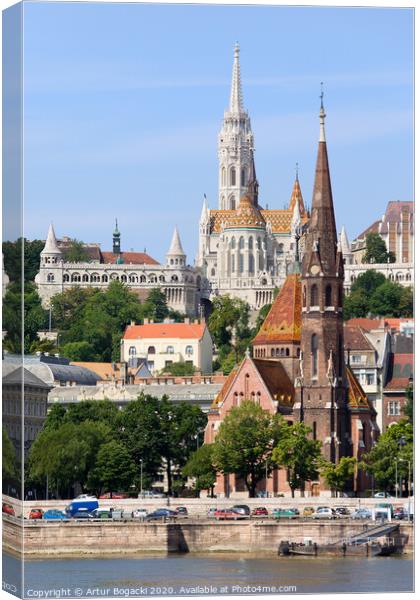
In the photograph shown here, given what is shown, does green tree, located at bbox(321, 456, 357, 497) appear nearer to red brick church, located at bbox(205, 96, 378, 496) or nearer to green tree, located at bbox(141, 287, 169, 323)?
red brick church, located at bbox(205, 96, 378, 496)

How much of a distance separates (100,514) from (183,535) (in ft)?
12.3

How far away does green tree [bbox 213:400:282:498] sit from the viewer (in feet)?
263

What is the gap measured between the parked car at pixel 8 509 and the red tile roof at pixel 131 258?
131137 millimetres

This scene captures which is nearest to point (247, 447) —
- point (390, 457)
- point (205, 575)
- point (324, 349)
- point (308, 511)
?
point (324, 349)

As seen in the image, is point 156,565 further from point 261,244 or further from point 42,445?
point 261,244

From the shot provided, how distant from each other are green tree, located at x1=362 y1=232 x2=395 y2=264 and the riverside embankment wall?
101524 millimetres

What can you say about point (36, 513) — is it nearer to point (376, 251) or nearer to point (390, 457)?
point (390, 457)

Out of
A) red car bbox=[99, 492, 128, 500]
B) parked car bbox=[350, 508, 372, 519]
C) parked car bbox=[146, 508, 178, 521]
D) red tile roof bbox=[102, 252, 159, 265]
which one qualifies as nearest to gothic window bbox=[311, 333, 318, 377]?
red car bbox=[99, 492, 128, 500]

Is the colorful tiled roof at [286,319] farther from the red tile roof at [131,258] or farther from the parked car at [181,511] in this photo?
the red tile roof at [131,258]

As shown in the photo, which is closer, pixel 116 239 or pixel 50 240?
pixel 50 240

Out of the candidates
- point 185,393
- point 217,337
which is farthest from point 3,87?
point 217,337

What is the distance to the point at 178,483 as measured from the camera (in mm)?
83062

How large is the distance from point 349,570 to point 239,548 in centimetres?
834

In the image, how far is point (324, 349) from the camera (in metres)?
83.1
